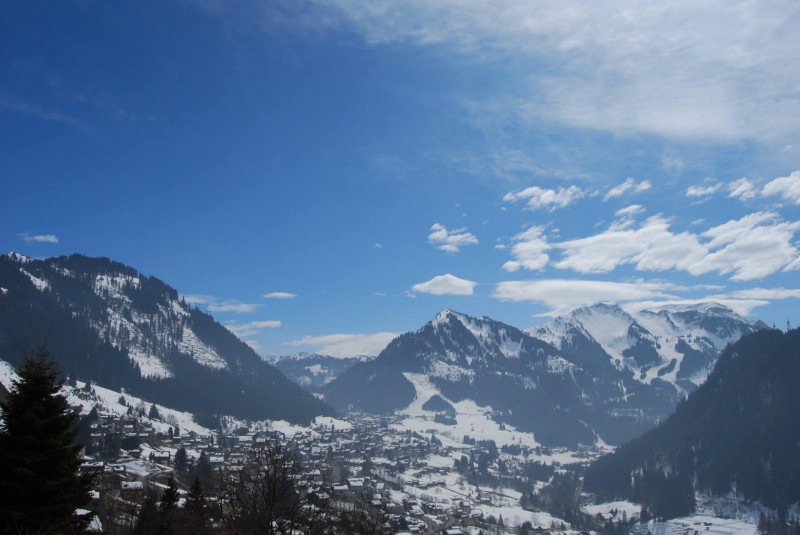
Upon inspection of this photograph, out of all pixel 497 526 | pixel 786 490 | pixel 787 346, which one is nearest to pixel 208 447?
pixel 497 526

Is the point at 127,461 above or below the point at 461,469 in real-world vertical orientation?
above

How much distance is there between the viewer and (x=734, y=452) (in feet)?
533

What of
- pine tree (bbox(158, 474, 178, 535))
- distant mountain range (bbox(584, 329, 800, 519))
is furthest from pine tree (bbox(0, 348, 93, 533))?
distant mountain range (bbox(584, 329, 800, 519))

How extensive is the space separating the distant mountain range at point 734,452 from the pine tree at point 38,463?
15248cm

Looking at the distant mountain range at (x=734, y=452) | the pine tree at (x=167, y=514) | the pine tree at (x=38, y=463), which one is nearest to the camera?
the pine tree at (x=38, y=463)

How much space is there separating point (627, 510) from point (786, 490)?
4157 centimetres

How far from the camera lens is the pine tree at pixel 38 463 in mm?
14789

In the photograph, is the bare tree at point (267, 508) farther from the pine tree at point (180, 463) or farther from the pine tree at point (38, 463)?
the pine tree at point (180, 463)

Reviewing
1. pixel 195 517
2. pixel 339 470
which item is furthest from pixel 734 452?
pixel 195 517

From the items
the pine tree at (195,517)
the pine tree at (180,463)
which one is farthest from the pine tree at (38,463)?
the pine tree at (180,463)

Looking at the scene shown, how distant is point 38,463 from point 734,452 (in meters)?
199

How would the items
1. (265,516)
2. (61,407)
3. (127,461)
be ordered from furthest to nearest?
(127,461), (265,516), (61,407)

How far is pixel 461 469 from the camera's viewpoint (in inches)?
7151

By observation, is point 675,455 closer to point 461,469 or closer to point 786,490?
point 786,490
